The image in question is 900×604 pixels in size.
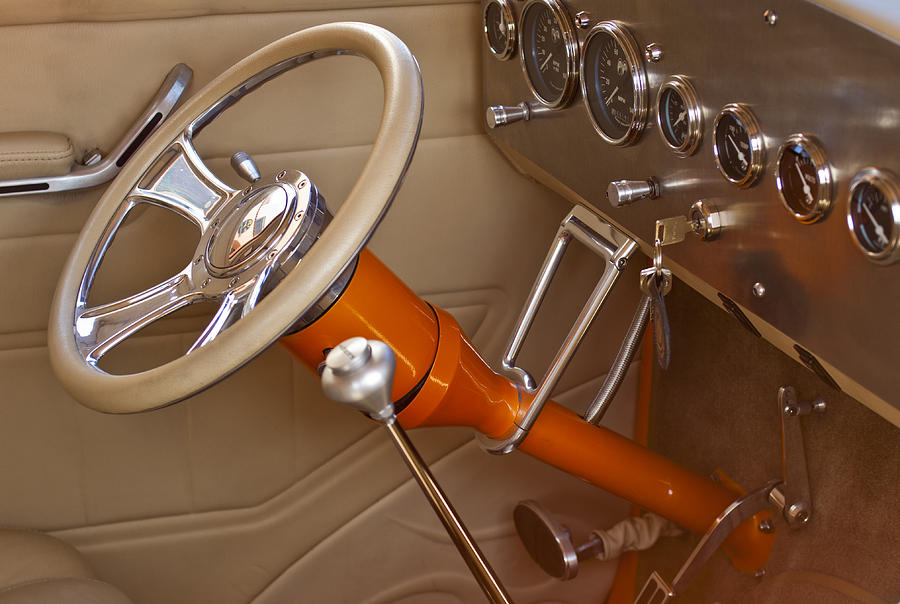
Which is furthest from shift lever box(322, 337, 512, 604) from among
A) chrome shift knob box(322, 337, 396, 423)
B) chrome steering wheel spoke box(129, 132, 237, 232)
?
chrome steering wheel spoke box(129, 132, 237, 232)

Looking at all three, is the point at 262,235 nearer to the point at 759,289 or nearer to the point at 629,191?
the point at 629,191

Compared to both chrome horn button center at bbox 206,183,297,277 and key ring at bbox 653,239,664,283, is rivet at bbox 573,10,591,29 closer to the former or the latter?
key ring at bbox 653,239,664,283

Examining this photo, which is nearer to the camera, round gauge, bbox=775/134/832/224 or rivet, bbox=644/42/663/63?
round gauge, bbox=775/134/832/224

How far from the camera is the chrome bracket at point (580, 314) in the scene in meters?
1.13

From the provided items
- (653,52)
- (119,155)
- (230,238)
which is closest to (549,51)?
(653,52)

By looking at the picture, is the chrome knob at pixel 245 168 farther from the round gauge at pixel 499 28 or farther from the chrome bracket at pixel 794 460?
the chrome bracket at pixel 794 460

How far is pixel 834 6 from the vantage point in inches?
27.3

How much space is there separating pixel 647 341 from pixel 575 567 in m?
0.42

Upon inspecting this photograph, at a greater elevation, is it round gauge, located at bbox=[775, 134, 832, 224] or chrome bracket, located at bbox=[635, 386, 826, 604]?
round gauge, located at bbox=[775, 134, 832, 224]

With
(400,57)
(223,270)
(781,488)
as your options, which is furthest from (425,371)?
(781,488)

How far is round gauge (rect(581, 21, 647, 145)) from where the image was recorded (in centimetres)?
98

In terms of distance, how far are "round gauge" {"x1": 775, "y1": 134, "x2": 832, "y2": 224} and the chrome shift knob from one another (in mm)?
393

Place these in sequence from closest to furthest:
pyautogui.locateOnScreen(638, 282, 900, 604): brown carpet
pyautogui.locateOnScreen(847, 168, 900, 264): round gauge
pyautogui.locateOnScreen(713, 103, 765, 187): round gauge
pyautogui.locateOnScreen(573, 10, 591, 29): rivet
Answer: pyautogui.locateOnScreen(847, 168, 900, 264): round gauge → pyautogui.locateOnScreen(713, 103, 765, 187): round gauge → pyautogui.locateOnScreen(573, 10, 591, 29): rivet → pyautogui.locateOnScreen(638, 282, 900, 604): brown carpet

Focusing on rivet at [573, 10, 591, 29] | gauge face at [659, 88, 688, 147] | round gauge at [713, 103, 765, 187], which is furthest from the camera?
rivet at [573, 10, 591, 29]
